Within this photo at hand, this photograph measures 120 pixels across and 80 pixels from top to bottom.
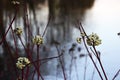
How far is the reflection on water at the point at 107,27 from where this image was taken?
3.54m

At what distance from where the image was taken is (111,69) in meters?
3.33

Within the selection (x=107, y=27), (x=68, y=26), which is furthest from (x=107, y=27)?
(x=68, y=26)

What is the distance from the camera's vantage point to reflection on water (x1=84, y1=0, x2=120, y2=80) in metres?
3.54

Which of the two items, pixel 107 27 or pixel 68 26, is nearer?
pixel 107 27

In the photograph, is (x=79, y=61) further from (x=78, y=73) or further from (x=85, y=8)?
(x=85, y=8)

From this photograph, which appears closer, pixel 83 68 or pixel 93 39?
pixel 93 39

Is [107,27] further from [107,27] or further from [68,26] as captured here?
[68,26]

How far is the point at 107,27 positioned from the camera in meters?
5.05

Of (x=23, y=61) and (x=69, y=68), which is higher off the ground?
(x=23, y=61)

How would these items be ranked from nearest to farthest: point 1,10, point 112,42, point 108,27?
point 112,42, point 108,27, point 1,10

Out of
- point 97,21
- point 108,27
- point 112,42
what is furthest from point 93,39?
point 97,21

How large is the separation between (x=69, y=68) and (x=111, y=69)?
321 mm

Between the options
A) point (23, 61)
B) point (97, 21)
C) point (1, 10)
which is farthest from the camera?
point (1, 10)

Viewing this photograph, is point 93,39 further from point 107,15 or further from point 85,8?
point 85,8
